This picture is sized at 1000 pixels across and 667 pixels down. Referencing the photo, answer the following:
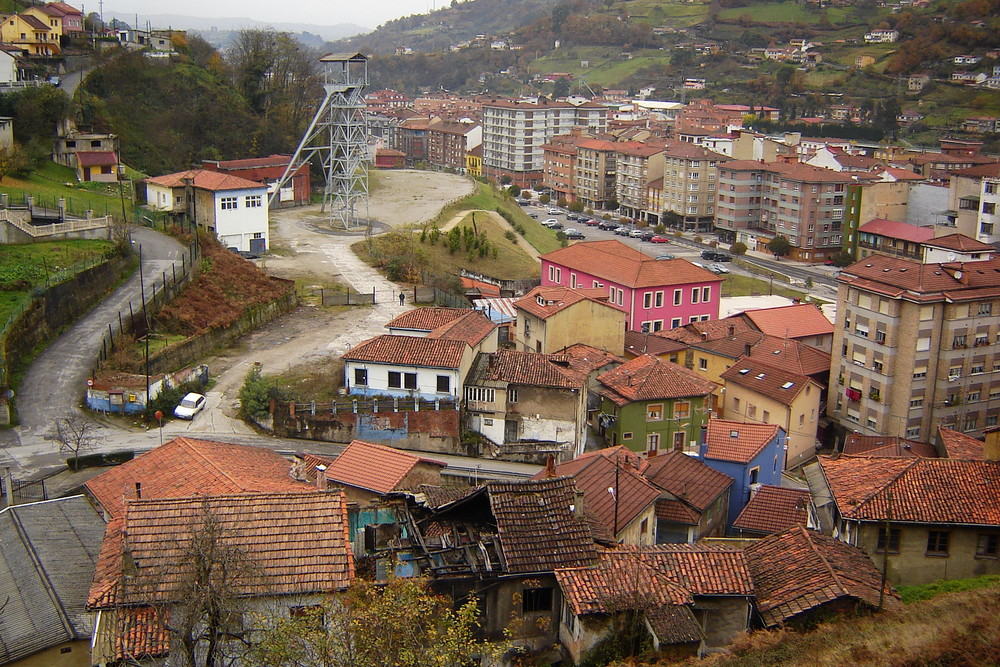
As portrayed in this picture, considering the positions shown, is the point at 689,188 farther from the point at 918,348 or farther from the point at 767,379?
the point at 767,379

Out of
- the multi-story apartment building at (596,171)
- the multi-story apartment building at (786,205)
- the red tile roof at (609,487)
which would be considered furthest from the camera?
the multi-story apartment building at (596,171)

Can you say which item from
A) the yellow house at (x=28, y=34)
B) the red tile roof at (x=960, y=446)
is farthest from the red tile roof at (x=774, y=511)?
the yellow house at (x=28, y=34)

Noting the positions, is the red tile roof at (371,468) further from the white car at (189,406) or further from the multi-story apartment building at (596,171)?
the multi-story apartment building at (596,171)

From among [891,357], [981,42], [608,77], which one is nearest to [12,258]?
[891,357]

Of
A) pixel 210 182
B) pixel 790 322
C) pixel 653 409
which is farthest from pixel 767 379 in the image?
pixel 210 182

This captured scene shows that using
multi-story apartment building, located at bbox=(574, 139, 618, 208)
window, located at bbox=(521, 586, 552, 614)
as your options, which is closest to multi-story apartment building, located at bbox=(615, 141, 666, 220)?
multi-story apartment building, located at bbox=(574, 139, 618, 208)
